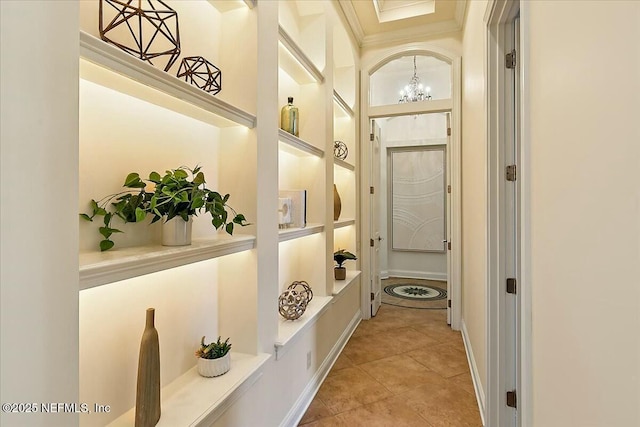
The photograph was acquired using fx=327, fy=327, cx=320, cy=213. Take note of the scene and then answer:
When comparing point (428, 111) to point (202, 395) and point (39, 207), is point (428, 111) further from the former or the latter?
point (39, 207)

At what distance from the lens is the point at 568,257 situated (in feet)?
2.74

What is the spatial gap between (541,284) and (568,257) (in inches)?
8.1

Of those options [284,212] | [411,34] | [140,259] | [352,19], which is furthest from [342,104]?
[140,259]

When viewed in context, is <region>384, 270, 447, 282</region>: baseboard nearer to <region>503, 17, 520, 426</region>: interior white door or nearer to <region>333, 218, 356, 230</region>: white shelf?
<region>333, 218, 356, 230</region>: white shelf

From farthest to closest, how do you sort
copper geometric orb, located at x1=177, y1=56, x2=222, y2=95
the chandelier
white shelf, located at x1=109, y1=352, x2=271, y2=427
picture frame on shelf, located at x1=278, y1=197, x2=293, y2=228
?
the chandelier → picture frame on shelf, located at x1=278, y1=197, x2=293, y2=228 → copper geometric orb, located at x1=177, y1=56, x2=222, y2=95 → white shelf, located at x1=109, y1=352, x2=271, y2=427

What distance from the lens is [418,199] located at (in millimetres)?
6133

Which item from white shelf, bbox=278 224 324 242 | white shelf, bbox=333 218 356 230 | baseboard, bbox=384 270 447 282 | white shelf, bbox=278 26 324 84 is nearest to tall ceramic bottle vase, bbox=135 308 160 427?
white shelf, bbox=278 224 324 242

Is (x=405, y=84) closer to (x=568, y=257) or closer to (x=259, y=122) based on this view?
(x=259, y=122)

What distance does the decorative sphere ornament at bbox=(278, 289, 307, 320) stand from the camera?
2131 millimetres

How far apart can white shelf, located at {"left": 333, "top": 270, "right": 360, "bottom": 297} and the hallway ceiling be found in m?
2.62

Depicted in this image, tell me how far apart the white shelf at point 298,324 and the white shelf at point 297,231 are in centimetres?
55

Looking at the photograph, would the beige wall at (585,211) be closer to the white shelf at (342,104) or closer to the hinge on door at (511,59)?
the hinge on door at (511,59)

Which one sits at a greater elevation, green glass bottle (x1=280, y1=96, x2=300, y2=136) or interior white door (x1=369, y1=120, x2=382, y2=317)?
green glass bottle (x1=280, y1=96, x2=300, y2=136)

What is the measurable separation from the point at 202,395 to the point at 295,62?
6.65 ft
